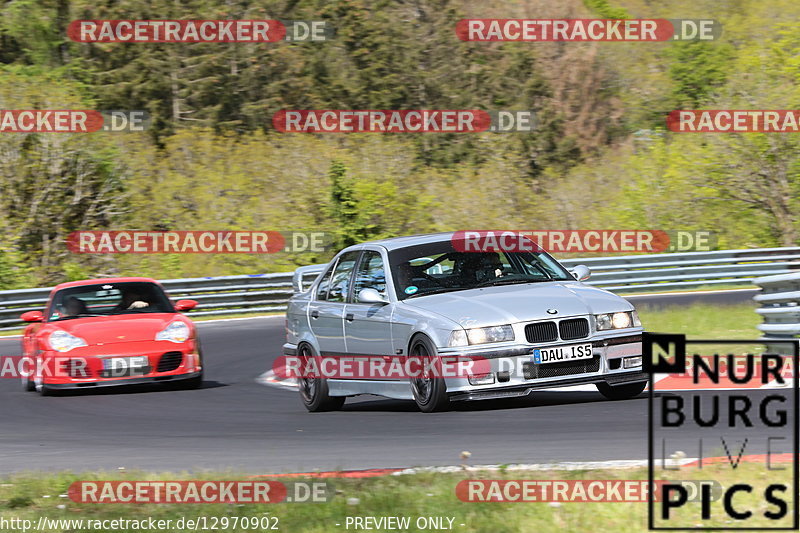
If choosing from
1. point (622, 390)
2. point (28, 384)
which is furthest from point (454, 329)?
point (28, 384)

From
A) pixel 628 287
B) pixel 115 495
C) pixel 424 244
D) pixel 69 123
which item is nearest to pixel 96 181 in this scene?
pixel 69 123

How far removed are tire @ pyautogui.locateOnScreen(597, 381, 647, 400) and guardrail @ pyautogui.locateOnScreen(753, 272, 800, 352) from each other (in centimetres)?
286

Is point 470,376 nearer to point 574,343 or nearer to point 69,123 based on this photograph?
point 574,343

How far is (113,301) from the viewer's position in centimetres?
1466

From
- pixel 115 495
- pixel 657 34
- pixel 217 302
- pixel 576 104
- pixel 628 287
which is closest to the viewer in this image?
pixel 115 495

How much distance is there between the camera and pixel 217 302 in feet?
88.1

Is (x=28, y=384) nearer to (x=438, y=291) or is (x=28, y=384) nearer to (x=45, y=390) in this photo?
(x=45, y=390)

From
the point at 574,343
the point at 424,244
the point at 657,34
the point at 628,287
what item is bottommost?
the point at 628,287

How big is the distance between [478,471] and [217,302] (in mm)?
20231

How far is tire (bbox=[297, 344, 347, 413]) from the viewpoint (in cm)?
1144

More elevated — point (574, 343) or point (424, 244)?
point (424, 244)

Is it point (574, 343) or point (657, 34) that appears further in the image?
point (657, 34)

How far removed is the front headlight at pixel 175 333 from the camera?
1349cm

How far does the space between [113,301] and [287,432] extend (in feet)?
18.0
